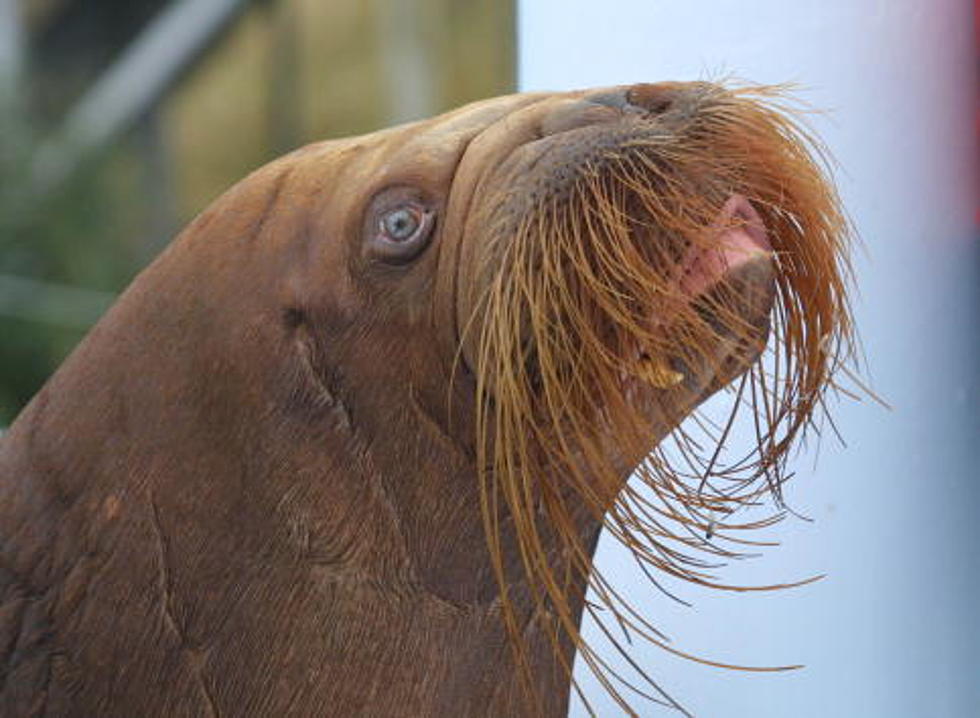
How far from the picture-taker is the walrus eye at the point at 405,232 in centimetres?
116

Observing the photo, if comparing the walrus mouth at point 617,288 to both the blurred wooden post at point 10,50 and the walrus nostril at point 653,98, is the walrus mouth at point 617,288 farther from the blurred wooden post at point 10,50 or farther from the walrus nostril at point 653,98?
the blurred wooden post at point 10,50

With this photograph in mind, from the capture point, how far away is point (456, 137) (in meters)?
1.19

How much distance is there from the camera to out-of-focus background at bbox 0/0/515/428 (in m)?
2.61

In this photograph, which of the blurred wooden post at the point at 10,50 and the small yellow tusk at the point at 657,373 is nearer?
the small yellow tusk at the point at 657,373

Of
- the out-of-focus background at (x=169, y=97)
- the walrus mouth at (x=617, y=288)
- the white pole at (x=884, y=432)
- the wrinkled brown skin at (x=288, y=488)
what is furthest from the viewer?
the out-of-focus background at (x=169, y=97)

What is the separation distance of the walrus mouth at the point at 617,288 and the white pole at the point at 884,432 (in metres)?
0.59

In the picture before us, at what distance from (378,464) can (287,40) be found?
5.34 feet

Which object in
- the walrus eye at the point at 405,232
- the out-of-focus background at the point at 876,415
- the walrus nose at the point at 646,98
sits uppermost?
the walrus nose at the point at 646,98

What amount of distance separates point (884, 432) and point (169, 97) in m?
1.50

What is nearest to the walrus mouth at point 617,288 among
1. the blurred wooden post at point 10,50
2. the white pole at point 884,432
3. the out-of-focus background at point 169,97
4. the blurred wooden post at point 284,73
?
the white pole at point 884,432

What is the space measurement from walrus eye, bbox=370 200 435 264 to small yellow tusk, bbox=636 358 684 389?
21 centimetres

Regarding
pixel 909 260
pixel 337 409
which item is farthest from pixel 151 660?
pixel 909 260

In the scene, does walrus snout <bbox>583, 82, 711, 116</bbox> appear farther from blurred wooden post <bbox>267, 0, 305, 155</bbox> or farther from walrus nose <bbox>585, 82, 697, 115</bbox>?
blurred wooden post <bbox>267, 0, 305, 155</bbox>

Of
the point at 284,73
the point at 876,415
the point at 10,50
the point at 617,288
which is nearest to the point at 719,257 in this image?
the point at 617,288
